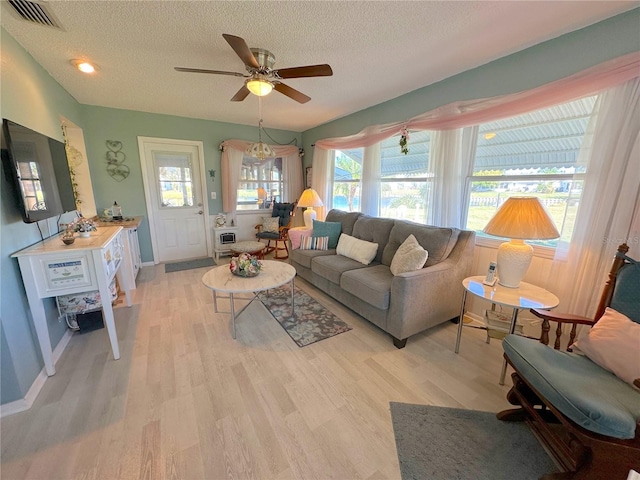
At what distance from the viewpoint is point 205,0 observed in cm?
153

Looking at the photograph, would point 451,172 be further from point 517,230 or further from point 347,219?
point 347,219

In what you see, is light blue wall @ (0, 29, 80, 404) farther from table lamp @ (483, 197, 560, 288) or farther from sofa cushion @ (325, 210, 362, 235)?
table lamp @ (483, 197, 560, 288)

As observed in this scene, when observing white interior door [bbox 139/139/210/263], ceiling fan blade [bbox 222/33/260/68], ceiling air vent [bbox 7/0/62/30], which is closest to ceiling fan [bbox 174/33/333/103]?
ceiling fan blade [bbox 222/33/260/68]

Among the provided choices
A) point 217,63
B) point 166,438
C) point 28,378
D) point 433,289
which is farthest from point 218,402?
point 217,63

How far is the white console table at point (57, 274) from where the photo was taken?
1.64 metres

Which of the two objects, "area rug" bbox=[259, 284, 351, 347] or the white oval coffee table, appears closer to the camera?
the white oval coffee table

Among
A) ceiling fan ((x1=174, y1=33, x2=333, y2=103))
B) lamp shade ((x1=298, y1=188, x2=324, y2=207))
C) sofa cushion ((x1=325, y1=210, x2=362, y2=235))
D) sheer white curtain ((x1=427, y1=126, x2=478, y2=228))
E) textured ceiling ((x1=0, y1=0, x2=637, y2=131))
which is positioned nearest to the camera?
textured ceiling ((x1=0, y1=0, x2=637, y2=131))

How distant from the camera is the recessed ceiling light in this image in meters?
2.26

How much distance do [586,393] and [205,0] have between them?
2845 mm

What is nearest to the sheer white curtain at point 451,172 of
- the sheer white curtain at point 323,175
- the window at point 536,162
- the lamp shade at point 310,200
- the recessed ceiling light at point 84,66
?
the window at point 536,162

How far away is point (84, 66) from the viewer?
91.4 inches

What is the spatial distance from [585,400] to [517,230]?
1065 mm

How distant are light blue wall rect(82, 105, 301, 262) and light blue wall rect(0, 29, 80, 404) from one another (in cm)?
159

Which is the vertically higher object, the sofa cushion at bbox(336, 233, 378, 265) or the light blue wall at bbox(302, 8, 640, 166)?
the light blue wall at bbox(302, 8, 640, 166)
